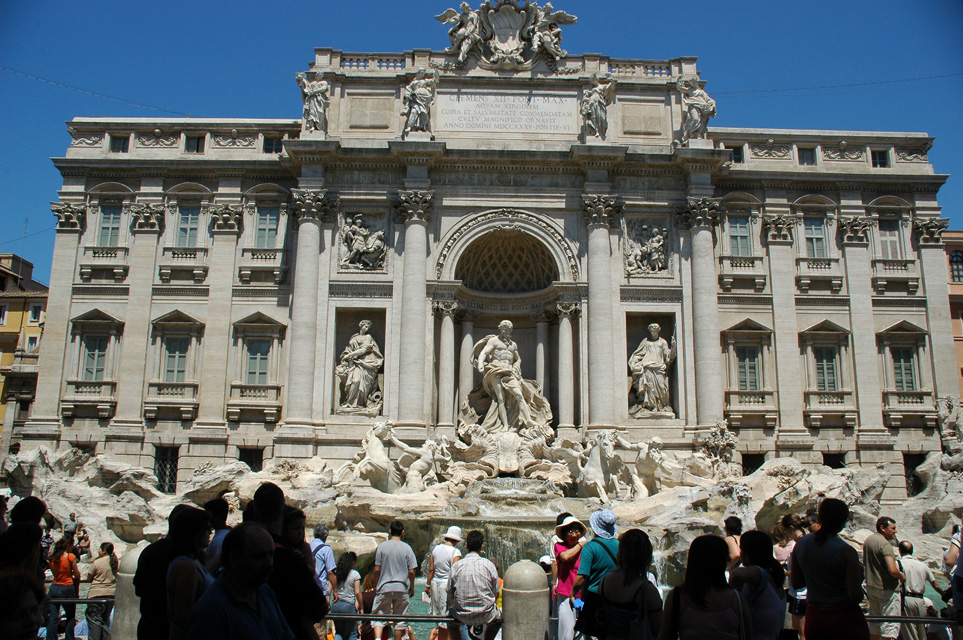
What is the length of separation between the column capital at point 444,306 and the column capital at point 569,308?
3.74 m

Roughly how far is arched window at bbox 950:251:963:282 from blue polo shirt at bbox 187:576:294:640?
1676 inches

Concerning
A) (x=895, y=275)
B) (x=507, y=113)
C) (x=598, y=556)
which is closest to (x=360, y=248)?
(x=507, y=113)

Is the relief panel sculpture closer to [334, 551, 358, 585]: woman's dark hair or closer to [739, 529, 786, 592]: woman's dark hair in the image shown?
[334, 551, 358, 585]: woman's dark hair

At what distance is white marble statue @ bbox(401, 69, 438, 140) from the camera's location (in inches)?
1032

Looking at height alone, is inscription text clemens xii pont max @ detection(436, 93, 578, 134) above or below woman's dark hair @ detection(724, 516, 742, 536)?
above

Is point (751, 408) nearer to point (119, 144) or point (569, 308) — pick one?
point (569, 308)

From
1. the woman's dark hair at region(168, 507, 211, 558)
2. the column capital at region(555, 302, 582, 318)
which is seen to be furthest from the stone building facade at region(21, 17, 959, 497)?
the woman's dark hair at region(168, 507, 211, 558)

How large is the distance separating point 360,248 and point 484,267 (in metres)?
4.85

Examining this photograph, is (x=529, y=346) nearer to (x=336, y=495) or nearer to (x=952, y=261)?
(x=336, y=495)

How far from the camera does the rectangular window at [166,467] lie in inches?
1015

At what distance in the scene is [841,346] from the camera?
2712 cm

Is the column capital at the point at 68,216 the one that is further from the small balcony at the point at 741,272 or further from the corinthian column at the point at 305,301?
the small balcony at the point at 741,272

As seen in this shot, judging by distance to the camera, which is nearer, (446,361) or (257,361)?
(446,361)

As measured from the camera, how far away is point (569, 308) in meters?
25.9
